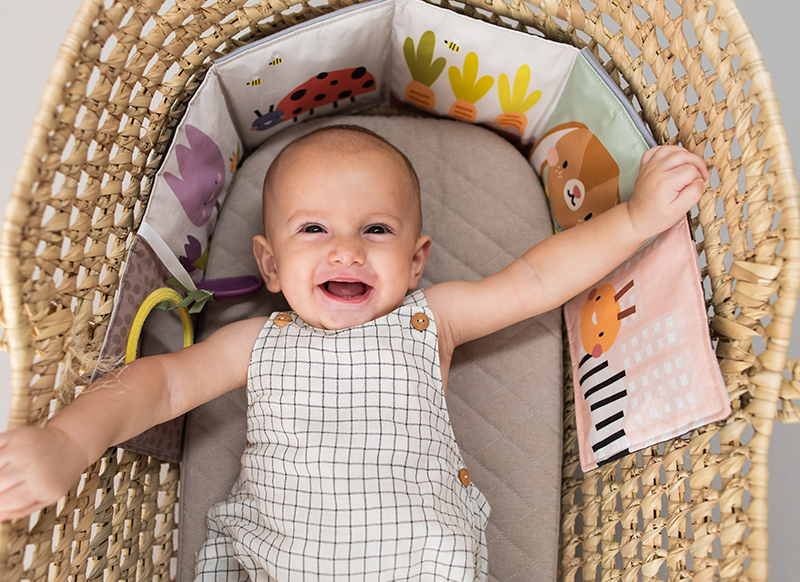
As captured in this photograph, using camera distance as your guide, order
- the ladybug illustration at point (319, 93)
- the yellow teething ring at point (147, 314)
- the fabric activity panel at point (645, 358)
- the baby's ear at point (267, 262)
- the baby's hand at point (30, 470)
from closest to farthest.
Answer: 1. the baby's hand at point (30, 470)
2. the fabric activity panel at point (645, 358)
3. the yellow teething ring at point (147, 314)
4. the baby's ear at point (267, 262)
5. the ladybug illustration at point (319, 93)

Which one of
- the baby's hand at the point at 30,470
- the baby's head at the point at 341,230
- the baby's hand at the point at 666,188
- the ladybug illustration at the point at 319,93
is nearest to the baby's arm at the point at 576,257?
the baby's hand at the point at 666,188

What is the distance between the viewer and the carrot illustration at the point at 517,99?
Answer: 1.08 metres

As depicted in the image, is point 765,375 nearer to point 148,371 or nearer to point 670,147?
point 670,147

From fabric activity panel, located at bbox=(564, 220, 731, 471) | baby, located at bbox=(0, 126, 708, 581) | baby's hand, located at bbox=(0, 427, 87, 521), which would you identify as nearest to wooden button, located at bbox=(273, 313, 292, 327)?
baby, located at bbox=(0, 126, 708, 581)

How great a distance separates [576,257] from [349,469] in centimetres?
46

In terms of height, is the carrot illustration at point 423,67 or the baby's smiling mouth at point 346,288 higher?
the carrot illustration at point 423,67

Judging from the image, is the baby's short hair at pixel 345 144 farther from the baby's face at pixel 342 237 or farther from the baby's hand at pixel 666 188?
the baby's hand at pixel 666 188

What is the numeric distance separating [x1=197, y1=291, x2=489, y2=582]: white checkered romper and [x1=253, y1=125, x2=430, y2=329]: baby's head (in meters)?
0.04

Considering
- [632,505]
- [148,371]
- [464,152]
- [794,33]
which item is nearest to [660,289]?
[632,505]

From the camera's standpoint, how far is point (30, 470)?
2.12ft

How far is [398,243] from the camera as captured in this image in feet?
3.10

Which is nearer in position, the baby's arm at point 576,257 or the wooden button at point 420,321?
the baby's arm at point 576,257

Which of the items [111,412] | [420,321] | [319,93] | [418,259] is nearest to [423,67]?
[319,93]

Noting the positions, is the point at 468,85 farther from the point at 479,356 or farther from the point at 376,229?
the point at 479,356
